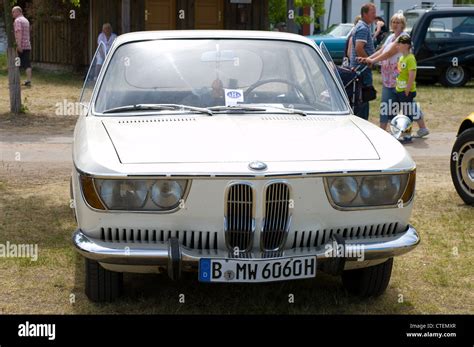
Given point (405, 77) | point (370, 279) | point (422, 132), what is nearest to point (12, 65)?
point (405, 77)

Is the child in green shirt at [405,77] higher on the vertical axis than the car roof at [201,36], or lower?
lower

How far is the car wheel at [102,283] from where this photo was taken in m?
5.40

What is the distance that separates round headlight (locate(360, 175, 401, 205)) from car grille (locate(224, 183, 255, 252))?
692mm

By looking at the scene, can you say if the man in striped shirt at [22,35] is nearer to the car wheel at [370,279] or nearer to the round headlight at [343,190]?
the car wheel at [370,279]

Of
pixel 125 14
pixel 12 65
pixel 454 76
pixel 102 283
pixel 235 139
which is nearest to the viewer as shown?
pixel 235 139

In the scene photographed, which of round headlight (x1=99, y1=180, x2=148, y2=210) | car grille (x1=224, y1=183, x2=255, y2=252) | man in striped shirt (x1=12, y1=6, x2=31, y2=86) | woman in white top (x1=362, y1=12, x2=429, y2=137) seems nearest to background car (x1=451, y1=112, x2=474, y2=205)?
woman in white top (x1=362, y1=12, x2=429, y2=137)

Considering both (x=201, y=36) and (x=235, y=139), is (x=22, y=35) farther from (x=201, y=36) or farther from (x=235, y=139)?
(x=235, y=139)

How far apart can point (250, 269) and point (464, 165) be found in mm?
4367

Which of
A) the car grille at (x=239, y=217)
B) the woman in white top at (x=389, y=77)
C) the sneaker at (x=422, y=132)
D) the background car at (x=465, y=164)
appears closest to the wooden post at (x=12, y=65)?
the woman in white top at (x=389, y=77)

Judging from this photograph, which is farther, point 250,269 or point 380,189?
point 380,189

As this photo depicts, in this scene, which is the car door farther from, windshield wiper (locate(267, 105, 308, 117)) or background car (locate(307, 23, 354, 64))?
windshield wiper (locate(267, 105, 308, 117))

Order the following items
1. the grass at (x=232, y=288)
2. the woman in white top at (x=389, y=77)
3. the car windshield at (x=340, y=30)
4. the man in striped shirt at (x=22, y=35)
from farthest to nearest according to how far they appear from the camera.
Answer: the car windshield at (x=340, y=30) → the man in striped shirt at (x=22, y=35) → the woman in white top at (x=389, y=77) → the grass at (x=232, y=288)

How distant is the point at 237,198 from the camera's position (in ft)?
16.0
